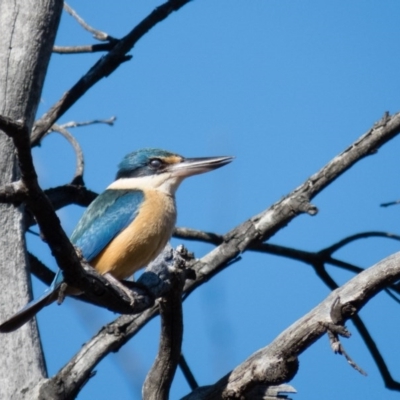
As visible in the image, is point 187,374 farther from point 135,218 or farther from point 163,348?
point 163,348

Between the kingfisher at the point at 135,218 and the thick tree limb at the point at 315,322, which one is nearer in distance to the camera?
the thick tree limb at the point at 315,322

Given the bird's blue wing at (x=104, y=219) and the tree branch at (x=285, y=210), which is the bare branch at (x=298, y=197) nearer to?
the tree branch at (x=285, y=210)

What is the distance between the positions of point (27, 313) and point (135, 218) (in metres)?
1.09

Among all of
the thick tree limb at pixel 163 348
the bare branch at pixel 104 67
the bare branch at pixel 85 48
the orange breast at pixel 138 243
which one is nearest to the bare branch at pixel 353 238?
the orange breast at pixel 138 243

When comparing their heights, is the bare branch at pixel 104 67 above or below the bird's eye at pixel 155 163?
above

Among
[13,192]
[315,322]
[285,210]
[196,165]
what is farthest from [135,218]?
[13,192]

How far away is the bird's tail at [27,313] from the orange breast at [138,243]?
1.80 ft

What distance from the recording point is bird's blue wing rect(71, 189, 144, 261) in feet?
16.2

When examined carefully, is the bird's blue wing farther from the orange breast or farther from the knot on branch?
the knot on branch

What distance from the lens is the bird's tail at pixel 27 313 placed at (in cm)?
407

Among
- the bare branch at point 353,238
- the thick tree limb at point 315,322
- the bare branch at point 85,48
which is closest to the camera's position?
the thick tree limb at point 315,322

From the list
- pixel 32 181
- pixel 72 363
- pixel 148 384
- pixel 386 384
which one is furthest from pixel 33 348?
pixel 386 384

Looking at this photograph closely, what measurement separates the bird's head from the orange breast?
1.41 ft

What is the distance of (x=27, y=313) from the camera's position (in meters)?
4.15
